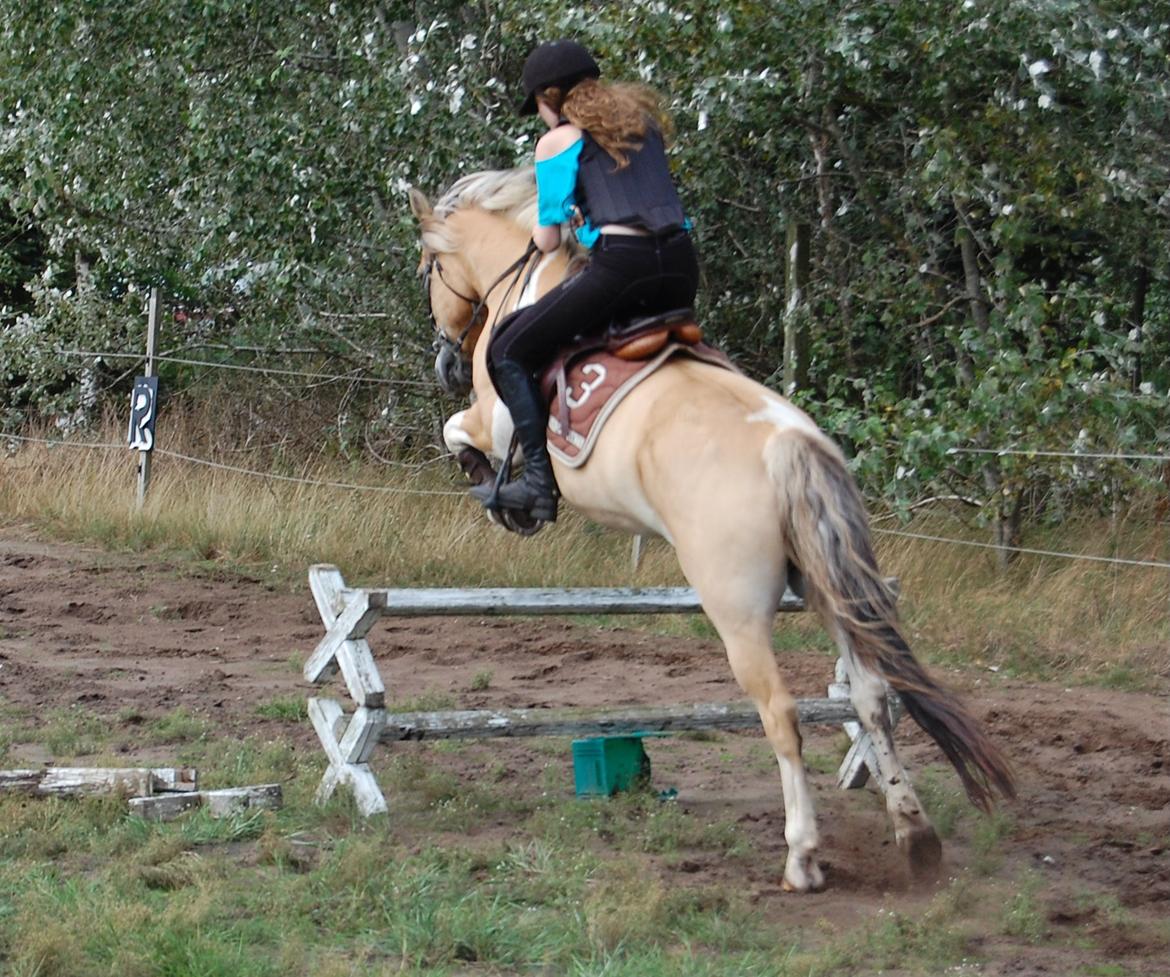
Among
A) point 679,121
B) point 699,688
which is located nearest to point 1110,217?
point 679,121

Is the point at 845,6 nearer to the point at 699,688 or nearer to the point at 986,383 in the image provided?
the point at 986,383

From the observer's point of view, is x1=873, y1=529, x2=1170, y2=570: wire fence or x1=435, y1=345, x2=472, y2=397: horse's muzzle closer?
x1=435, y1=345, x2=472, y2=397: horse's muzzle

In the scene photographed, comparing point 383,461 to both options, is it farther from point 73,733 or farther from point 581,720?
point 581,720

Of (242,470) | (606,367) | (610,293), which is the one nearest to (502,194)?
(610,293)

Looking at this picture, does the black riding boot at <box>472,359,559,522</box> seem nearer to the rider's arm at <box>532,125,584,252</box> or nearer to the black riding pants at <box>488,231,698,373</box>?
the black riding pants at <box>488,231,698,373</box>

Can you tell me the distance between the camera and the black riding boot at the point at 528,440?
6004 millimetres

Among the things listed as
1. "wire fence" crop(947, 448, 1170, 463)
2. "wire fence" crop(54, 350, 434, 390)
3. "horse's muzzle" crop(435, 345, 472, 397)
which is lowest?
"wire fence" crop(54, 350, 434, 390)

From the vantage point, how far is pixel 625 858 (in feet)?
17.5

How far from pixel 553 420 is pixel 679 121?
16.4ft

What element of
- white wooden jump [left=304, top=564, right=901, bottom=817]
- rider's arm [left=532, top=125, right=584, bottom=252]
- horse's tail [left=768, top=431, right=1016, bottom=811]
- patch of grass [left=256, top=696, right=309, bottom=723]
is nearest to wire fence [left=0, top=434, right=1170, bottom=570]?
white wooden jump [left=304, top=564, right=901, bottom=817]

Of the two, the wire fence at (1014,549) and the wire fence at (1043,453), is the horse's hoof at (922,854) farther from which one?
the wire fence at (1014,549)

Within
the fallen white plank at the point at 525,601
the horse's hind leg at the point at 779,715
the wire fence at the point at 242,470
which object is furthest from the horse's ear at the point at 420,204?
the wire fence at the point at 242,470

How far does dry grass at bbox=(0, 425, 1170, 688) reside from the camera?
30.5ft

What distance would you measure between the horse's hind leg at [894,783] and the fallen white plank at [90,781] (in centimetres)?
251
